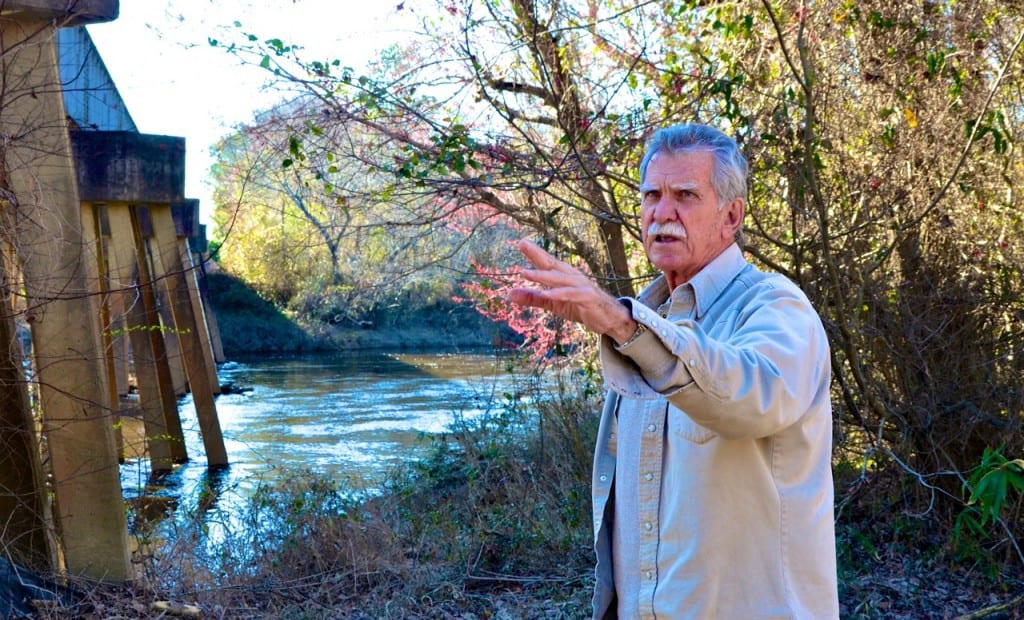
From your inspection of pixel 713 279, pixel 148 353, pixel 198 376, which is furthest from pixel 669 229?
pixel 148 353

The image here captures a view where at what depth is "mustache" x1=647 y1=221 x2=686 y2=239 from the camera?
224 centimetres

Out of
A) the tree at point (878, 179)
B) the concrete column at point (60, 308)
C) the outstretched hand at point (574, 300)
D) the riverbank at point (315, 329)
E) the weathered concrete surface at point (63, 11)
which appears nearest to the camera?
the outstretched hand at point (574, 300)

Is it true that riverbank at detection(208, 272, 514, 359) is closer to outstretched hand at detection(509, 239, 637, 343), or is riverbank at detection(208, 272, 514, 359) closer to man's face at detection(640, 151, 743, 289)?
man's face at detection(640, 151, 743, 289)

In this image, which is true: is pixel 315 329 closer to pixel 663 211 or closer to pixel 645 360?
pixel 663 211

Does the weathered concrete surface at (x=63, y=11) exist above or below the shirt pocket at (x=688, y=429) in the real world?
above

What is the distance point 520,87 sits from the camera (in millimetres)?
8695

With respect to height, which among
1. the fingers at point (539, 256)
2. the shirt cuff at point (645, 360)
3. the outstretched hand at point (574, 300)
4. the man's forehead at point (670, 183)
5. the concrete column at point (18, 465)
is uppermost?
the man's forehead at point (670, 183)

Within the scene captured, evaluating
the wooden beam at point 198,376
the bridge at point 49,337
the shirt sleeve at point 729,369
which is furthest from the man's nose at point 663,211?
the wooden beam at point 198,376

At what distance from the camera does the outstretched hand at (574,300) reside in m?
1.62

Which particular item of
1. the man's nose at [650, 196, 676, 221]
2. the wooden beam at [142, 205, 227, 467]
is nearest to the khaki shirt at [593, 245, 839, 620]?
the man's nose at [650, 196, 676, 221]

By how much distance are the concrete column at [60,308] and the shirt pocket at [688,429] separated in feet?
14.8

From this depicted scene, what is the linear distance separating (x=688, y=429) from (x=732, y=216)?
1.69 ft

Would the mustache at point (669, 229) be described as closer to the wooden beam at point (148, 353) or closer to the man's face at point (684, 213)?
the man's face at point (684, 213)

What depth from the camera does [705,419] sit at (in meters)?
1.76
